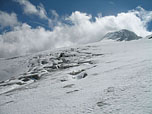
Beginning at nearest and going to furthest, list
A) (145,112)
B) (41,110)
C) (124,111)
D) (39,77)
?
(145,112), (124,111), (41,110), (39,77)

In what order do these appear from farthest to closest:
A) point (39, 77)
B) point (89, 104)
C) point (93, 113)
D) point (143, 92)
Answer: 1. point (39, 77)
2. point (89, 104)
3. point (143, 92)
4. point (93, 113)

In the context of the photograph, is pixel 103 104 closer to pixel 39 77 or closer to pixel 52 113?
pixel 52 113

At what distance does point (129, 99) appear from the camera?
614cm

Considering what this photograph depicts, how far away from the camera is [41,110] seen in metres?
7.73

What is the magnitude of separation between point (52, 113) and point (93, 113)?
2820 mm

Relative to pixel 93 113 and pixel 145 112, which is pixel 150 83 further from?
pixel 93 113

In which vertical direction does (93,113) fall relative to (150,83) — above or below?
below

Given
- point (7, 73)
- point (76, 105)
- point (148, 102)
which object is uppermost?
point (148, 102)

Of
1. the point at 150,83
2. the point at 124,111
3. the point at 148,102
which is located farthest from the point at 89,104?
the point at 150,83

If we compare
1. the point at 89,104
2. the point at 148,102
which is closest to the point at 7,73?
the point at 89,104

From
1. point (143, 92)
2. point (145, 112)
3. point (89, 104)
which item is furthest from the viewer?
point (89, 104)

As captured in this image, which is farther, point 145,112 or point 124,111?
point 124,111

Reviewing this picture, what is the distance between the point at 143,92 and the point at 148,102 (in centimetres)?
115

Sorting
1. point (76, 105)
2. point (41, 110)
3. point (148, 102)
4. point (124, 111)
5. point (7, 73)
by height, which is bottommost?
point (7, 73)
